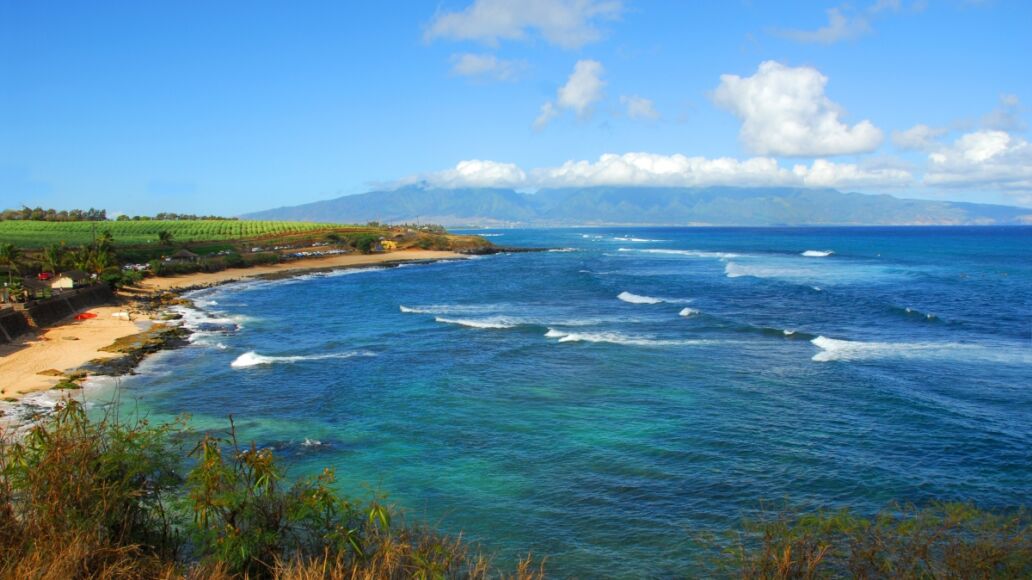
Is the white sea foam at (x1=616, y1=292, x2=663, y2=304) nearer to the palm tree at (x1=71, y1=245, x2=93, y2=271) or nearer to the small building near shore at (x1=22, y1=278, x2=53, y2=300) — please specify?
the small building near shore at (x1=22, y1=278, x2=53, y2=300)

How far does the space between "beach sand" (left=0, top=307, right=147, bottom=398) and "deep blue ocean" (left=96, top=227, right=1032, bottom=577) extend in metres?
4.09

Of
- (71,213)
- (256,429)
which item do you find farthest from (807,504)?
(71,213)

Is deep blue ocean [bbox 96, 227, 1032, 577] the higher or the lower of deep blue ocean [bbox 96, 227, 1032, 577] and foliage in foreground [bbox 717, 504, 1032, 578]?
the lower

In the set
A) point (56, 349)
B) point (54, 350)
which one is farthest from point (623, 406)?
point (56, 349)

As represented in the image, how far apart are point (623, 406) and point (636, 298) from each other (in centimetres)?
3692

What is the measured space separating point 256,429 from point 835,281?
235ft

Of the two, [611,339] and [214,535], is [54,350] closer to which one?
[611,339]

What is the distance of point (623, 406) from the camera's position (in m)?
30.0

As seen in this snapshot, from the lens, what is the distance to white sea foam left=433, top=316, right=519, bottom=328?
170ft

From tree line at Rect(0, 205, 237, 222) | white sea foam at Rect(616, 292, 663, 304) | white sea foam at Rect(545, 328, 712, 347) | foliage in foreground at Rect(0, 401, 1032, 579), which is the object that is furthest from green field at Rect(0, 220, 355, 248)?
foliage in foreground at Rect(0, 401, 1032, 579)

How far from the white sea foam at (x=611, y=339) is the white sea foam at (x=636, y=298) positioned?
1727cm

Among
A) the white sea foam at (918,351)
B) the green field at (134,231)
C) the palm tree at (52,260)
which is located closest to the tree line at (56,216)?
the green field at (134,231)

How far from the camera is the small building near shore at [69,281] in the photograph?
5809 cm

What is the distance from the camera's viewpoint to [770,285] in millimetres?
76375
